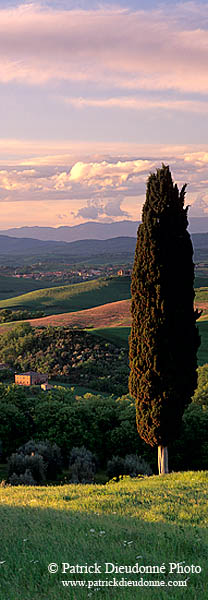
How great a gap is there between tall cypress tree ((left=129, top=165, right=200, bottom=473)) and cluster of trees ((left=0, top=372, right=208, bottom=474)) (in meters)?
9.67

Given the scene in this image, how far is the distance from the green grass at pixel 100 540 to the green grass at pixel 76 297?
305 ft

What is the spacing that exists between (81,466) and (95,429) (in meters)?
6.04

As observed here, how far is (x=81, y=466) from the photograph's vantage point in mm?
26531

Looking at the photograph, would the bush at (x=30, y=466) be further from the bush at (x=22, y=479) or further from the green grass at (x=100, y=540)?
the green grass at (x=100, y=540)

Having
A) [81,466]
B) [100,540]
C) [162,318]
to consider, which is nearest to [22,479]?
[81,466]

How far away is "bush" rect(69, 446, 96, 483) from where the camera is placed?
83.0ft

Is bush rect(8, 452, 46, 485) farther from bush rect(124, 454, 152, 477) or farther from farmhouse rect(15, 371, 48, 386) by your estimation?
farmhouse rect(15, 371, 48, 386)

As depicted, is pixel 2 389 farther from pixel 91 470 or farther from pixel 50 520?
pixel 50 520

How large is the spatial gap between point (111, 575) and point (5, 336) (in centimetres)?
6940

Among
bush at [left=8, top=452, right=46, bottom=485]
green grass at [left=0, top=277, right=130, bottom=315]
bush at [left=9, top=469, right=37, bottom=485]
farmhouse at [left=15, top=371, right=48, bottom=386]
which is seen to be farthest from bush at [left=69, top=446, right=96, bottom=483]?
green grass at [left=0, top=277, right=130, bottom=315]

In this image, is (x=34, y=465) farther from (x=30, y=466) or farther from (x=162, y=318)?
(x=162, y=318)

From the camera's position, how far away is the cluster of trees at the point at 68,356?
5712 centimetres

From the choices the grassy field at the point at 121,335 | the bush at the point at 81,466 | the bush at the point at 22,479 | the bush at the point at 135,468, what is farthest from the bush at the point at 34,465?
the grassy field at the point at 121,335

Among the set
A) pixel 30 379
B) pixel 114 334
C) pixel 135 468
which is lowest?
pixel 135 468
